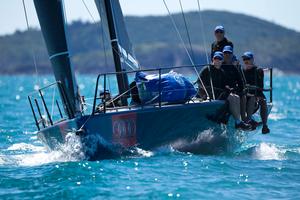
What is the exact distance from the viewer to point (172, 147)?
13.1 meters

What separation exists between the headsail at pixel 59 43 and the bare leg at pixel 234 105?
252 centimetres

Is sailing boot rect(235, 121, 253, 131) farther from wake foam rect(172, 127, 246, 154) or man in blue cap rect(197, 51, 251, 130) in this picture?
wake foam rect(172, 127, 246, 154)

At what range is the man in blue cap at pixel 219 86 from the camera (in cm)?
1298

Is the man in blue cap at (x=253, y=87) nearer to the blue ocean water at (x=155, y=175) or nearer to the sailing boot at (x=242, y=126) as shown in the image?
the sailing boot at (x=242, y=126)

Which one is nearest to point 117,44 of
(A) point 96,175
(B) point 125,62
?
(B) point 125,62

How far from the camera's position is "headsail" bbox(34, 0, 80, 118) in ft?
41.4

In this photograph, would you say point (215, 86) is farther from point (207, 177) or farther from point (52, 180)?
point (52, 180)

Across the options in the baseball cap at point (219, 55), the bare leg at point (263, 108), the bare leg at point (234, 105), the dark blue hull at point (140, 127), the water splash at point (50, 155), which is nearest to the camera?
the dark blue hull at point (140, 127)

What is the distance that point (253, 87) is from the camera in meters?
13.7

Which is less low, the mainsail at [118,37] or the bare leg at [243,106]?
the mainsail at [118,37]

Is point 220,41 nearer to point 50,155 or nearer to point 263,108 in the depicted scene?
point 263,108

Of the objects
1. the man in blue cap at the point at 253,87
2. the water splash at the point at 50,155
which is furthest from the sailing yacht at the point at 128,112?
the man in blue cap at the point at 253,87

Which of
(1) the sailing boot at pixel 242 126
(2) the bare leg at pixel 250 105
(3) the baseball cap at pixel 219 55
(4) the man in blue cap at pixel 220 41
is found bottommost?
(1) the sailing boot at pixel 242 126

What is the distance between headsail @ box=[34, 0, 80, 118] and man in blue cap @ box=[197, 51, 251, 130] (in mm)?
Result: 2267
